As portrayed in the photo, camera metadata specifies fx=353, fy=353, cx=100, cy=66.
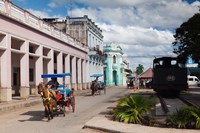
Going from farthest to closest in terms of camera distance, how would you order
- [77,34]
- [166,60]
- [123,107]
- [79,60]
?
[77,34], [79,60], [166,60], [123,107]

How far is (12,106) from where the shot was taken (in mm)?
20469

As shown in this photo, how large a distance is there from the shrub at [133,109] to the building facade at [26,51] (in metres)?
12.2

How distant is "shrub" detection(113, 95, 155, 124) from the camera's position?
42.4 ft

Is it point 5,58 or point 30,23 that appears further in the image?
point 30,23

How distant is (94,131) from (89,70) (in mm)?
45286

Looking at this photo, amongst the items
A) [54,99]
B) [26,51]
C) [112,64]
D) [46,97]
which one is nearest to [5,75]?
[26,51]

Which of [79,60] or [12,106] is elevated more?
[79,60]

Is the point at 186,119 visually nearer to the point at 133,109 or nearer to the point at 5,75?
the point at 133,109

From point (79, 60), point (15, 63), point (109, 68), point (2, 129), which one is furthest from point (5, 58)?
point (109, 68)

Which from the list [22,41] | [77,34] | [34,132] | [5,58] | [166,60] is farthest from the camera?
[77,34]

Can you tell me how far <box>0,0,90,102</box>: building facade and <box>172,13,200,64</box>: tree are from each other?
12.6m

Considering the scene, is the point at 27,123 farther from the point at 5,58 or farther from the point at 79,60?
the point at 79,60

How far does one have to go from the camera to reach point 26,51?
2759 cm

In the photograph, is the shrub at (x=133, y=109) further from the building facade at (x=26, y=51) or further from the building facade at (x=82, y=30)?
the building facade at (x=82, y=30)
